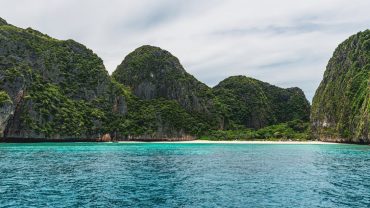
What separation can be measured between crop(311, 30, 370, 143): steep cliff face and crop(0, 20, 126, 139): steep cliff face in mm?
97528

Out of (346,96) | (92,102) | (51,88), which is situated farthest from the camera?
(92,102)

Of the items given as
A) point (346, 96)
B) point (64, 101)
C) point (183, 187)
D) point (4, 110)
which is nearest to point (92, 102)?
point (64, 101)

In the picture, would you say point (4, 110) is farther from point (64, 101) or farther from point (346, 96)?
point (346, 96)

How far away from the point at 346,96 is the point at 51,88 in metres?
121

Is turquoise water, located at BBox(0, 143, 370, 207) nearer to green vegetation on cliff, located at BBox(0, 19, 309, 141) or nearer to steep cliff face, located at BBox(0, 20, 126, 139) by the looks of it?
green vegetation on cliff, located at BBox(0, 19, 309, 141)

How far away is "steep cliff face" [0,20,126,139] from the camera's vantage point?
131875mm

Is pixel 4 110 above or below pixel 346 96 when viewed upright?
below

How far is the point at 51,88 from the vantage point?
508 feet

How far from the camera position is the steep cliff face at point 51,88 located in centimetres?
13188

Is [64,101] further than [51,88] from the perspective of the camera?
Yes

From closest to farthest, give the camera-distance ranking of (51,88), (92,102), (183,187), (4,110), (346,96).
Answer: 1. (183,187)
2. (4,110)
3. (346,96)
4. (51,88)
5. (92,102)

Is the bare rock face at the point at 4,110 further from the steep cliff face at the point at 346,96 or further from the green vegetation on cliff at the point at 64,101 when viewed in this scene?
the steep cliff face at the point at 346,96

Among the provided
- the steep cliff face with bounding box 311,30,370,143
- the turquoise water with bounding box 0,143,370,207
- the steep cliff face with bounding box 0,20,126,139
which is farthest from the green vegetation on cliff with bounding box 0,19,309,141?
the turquoise water with bounding box 0,143,370,207

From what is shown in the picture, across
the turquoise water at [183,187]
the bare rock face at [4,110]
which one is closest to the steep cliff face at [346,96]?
the turquoise water at [183,187]
